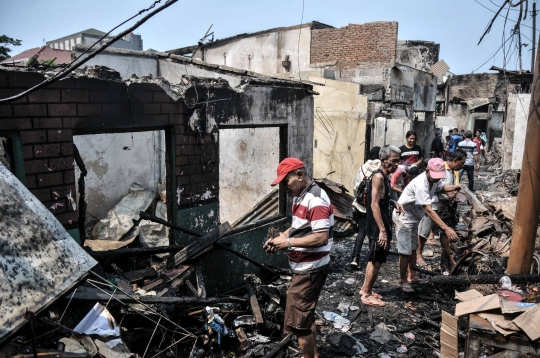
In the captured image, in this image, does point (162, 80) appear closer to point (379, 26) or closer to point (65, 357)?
point (65, 357)

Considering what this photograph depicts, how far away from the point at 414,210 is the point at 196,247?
296 cm

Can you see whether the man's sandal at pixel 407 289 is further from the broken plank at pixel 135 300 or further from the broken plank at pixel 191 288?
the broken plank at pixel 191 288

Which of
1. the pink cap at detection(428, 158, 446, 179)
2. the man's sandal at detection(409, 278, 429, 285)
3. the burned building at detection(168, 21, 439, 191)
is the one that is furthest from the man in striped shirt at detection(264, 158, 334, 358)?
the burned building at detection(168, 21, 439, 191)

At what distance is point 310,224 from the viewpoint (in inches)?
135

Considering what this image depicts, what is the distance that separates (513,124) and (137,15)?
50.9 feet

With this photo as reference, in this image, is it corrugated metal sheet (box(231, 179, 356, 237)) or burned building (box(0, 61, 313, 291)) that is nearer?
burned building (box(0, 61, 313, 291))

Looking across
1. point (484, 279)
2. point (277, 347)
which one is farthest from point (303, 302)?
point (484, 279)

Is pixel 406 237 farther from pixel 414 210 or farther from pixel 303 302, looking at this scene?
pixel 303 302

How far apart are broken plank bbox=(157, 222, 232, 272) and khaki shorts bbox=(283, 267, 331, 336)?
58.1 inches

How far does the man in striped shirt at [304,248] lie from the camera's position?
3.36 meters

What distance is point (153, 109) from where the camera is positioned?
4426 mm

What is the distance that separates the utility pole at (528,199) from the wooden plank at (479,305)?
122 cm

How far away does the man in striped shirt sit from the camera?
3361mm

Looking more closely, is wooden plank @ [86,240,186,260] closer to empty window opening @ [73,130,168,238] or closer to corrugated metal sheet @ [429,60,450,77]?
empty window opening @ [73,130,168,238]
